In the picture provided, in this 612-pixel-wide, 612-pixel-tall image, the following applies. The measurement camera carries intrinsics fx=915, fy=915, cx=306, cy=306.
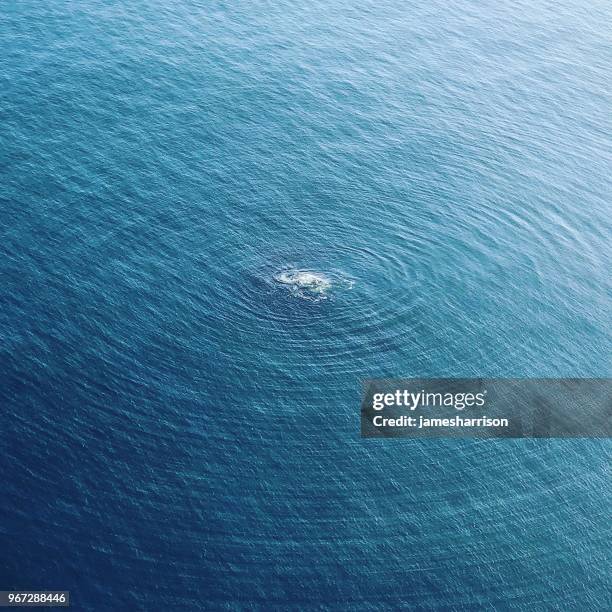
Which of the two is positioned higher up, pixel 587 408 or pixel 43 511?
pixel 587 408

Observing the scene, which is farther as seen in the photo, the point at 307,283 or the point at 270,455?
the point at 307,283

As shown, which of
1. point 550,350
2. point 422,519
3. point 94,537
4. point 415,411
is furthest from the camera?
point 550,350

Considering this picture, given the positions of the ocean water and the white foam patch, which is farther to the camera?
the white foam patch

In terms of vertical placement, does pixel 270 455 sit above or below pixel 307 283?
below

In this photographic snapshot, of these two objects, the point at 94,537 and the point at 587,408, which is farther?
the point at 587,408

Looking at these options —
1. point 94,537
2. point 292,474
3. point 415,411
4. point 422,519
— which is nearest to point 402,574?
point 422,519

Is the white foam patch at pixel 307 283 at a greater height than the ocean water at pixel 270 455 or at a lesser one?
greater

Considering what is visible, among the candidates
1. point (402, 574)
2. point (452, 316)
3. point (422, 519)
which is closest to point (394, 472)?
point (422, 519)

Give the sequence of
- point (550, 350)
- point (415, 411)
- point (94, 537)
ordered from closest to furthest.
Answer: point (94, 537), point (415, 411), point (550, 350)

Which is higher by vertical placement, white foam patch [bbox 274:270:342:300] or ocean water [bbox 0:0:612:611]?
white foam patch [bbox 274:270:342:300]

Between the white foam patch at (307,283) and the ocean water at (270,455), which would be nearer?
the ocean water at (270,455)

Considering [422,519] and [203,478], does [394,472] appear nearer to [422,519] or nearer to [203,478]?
[422,519]
